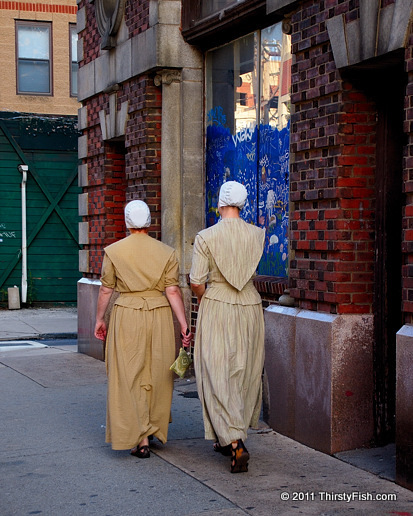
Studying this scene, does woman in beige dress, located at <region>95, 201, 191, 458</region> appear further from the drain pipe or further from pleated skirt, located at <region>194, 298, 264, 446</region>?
the drain pipe

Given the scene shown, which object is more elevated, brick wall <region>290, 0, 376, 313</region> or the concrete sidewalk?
brick wall <region>290, 0, 376, 313</region>

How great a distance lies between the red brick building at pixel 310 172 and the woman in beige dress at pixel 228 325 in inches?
26.3

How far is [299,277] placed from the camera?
7.26 metres

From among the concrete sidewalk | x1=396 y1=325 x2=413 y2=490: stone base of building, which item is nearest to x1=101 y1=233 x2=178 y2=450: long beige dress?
x1=396 y1=325 x2=413 y2=490: stone base of building

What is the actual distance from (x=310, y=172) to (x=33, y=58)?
18014mm

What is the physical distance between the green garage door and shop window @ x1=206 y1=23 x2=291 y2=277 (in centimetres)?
1107

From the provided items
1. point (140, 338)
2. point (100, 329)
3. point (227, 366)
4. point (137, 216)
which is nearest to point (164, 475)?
point (227, 366)

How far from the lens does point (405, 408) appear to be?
18.7 ft

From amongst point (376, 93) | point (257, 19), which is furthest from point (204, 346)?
point (257, 19)

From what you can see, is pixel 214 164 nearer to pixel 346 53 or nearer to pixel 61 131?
pixel 346 53

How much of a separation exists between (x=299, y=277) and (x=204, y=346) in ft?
4.25

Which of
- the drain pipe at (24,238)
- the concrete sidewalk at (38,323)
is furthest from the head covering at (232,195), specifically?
the drain pipe at (24,238)

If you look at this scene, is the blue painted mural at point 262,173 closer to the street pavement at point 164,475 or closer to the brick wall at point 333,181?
the brick wall at point 333,181

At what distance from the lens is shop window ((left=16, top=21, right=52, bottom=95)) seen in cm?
2356
